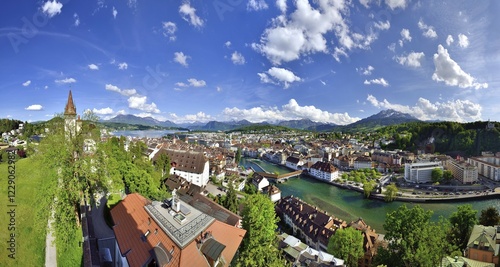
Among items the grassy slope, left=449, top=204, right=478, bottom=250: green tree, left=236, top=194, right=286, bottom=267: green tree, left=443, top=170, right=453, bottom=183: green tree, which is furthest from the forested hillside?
the grassy slope

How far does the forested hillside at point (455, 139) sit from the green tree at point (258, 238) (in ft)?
246

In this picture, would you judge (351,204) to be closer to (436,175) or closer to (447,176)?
(436,175)

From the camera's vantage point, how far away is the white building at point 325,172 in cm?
4441

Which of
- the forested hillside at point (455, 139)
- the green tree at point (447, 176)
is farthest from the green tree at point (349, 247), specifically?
the forested hillside at point (455, 139)

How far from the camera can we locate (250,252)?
758cm

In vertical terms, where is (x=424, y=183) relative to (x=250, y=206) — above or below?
below

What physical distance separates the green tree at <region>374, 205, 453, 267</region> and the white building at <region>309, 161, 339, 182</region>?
31.3 metres

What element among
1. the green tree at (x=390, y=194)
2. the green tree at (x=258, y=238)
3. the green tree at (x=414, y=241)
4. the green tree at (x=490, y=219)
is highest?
the green tree at (x=258, y=238)

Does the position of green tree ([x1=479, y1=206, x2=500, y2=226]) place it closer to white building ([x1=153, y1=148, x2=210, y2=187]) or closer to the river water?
the river water

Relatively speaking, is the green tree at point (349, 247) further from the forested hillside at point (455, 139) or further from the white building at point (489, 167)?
the forested hillside at point (455, 139)

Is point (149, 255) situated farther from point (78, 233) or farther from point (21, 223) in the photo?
point (21, 223)

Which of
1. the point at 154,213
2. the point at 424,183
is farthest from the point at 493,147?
the point at 154,213

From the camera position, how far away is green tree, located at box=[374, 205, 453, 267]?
36.5 feet

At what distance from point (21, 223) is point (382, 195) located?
36.9 metres
